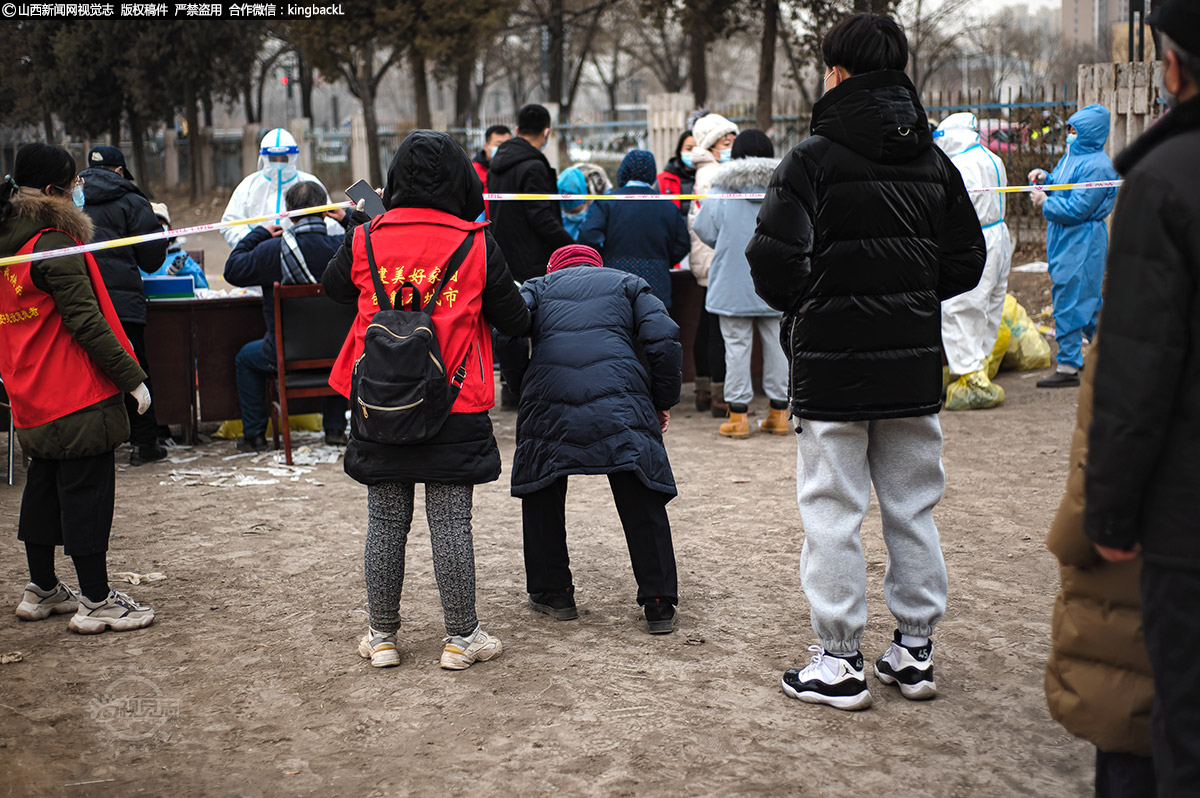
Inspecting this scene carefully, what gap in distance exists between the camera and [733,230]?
7875 mm

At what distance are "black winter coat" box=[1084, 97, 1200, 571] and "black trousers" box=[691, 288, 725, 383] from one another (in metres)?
6.05

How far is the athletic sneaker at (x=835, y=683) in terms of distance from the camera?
12.4 feet

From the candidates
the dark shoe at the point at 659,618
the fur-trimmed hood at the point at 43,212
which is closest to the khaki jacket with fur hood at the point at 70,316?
the fur-trimmed hood at the point at 43,212

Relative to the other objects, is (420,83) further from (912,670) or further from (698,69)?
(912,670)

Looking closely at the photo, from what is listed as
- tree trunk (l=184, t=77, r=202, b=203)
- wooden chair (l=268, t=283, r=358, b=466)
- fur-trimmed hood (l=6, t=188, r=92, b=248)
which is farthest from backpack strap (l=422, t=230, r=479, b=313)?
tree trunk (l=184, t=77, r=202, b=203)

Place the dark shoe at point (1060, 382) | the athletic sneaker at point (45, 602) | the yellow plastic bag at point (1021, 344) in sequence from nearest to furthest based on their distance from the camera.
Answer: the athletic sneaker at point (45, 602) → the dark shoe at point (1060, 382) → the yellow plastic bag at point (1021, 344)

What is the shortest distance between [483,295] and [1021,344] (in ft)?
23.0

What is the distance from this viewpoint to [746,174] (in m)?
7.74

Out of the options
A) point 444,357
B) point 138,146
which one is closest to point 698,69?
point 138,146

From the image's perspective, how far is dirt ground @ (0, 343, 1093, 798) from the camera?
3.38 metres

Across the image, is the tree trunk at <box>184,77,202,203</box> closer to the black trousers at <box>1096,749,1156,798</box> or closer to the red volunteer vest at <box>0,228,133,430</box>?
the red volunteer vest at <box>0,228,133,430</box>

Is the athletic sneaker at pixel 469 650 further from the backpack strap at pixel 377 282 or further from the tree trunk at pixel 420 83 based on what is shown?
the tree trunk at pixel 420 83

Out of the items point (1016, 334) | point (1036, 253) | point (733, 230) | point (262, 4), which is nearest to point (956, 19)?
point (262, 4)

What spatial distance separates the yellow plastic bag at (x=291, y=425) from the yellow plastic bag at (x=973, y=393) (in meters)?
4.62
